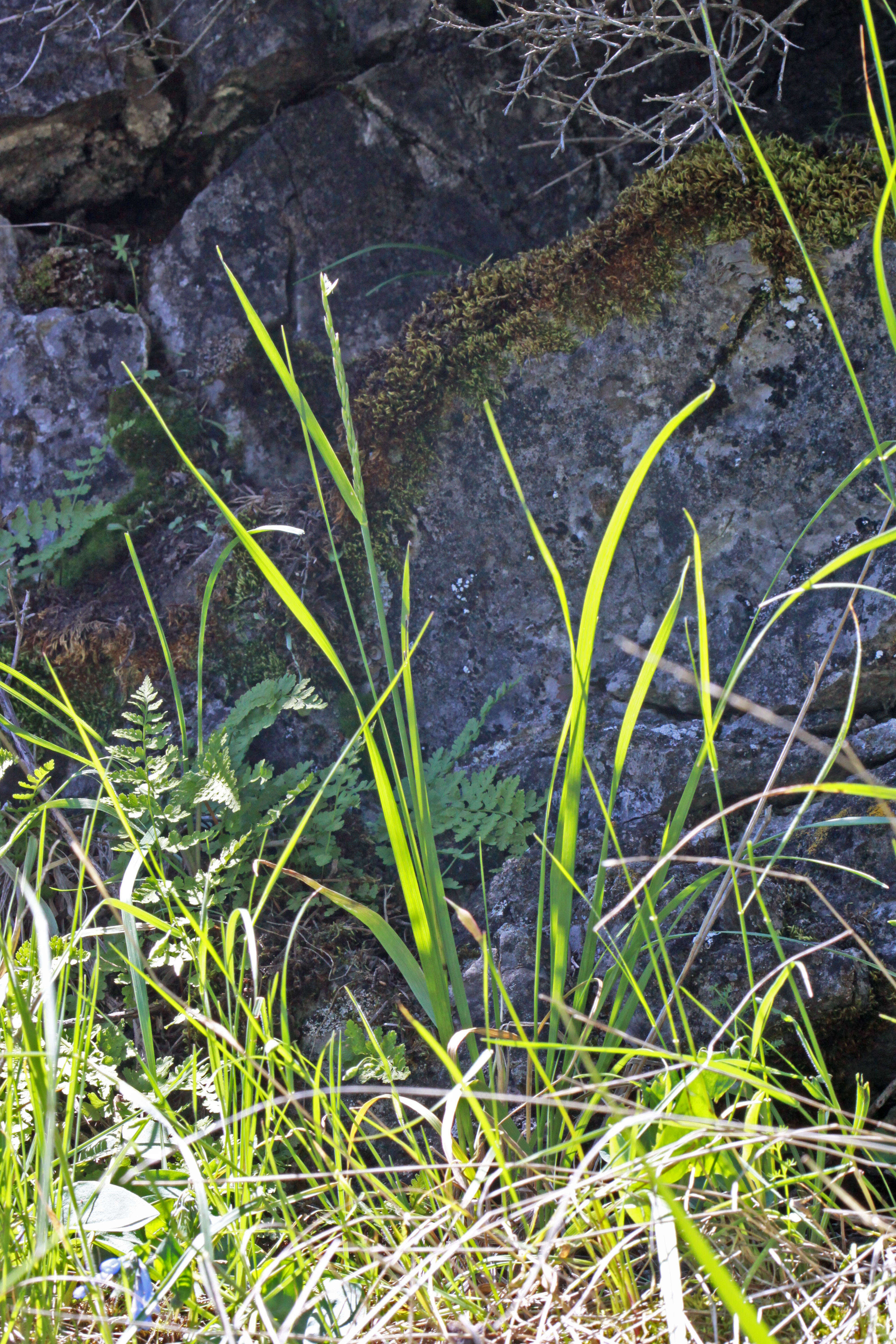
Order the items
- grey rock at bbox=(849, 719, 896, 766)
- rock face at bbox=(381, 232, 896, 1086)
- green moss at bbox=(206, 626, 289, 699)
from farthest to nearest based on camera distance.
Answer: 1. green moss at bbox=(206, 626, 289, 699)
2. rock face at bbox=(381, 232, 896, 1086)
3. grey rock at bbox=(849, 719, 896, 766)

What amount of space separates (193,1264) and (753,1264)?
2.52ft

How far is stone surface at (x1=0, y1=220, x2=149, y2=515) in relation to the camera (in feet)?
9.05

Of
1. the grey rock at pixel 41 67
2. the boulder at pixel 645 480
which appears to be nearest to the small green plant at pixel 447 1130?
the boulder at pixel 645 480

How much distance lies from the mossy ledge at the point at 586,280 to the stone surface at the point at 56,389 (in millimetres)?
839

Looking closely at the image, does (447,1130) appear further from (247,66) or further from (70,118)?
(70,118)

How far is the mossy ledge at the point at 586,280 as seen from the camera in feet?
7.38

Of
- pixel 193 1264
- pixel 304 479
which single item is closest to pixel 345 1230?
pixel 193 1264

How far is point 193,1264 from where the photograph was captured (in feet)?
3.94

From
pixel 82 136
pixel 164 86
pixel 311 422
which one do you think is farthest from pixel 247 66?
pixel 311 422

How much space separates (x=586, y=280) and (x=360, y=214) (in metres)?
0.84

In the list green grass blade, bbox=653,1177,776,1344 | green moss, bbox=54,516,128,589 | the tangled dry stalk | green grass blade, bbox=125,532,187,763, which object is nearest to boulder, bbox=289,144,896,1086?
the tangled dry stalk

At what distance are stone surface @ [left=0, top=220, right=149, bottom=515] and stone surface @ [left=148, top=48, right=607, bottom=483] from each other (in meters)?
0.26

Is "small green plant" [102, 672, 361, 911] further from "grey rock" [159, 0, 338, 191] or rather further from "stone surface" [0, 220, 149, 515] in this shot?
"grey rock" [159, 0, 338, 191]


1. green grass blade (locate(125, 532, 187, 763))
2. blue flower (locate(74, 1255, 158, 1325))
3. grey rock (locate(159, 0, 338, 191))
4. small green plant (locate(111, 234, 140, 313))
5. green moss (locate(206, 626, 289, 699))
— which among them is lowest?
blue flower (locate(74, 1255, 158, 1325))
